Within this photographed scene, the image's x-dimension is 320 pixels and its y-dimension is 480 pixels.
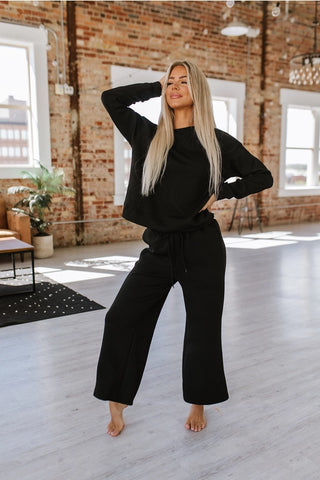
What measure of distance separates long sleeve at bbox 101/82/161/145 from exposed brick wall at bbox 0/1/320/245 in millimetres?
4739

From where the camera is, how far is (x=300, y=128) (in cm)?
958

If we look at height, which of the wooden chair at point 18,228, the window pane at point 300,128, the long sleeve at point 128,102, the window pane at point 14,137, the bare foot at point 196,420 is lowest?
the bare foot at point 196,420

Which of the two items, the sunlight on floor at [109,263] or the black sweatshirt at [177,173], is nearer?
the black sweatshirt at [177,173]

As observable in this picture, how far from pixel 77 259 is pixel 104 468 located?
4198 mm

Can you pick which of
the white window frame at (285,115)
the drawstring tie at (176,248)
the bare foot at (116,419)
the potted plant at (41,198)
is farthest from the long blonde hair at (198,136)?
the white window frame at (285,115)

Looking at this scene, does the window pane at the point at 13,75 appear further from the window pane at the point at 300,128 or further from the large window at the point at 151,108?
the window pane at the point at 300,128

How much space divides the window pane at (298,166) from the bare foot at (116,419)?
8460mm

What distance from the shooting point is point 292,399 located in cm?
216

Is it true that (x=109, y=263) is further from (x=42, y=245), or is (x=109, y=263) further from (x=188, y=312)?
(x=188, y=312)

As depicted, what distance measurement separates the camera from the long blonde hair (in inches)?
65.0

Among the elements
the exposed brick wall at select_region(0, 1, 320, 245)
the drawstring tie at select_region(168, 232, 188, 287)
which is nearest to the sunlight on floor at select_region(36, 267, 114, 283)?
the exposed brick wall at select_region(0, 1, 320, 245)

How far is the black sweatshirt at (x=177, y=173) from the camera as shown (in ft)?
5.55

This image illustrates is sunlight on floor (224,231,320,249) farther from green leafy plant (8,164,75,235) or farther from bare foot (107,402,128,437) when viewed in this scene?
bare foot (107,402,128,437)

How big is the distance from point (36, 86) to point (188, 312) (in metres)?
5.25
